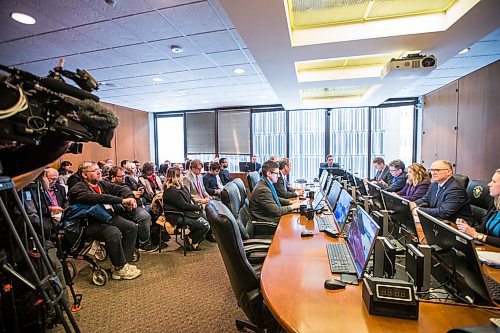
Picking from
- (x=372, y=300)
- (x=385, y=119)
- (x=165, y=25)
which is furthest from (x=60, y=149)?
(x=385, y=119)

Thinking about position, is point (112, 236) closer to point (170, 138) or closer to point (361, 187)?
point (361, 187)

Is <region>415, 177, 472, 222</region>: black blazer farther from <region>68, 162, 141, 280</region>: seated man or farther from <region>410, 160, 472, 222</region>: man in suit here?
<region>68, 162, 141, 280</region>: seated man

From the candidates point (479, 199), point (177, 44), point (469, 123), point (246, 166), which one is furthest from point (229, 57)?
point (469, 123)

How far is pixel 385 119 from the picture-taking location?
24.7 feet

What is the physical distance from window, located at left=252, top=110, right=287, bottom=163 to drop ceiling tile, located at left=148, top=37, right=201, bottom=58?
15.3ft

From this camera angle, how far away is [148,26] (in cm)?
295

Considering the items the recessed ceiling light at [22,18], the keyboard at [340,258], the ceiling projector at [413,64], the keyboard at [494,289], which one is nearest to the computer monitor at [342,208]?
the keyboard at [340,258]

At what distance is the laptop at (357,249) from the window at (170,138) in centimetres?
794

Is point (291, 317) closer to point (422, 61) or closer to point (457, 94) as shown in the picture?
point (422, 61)

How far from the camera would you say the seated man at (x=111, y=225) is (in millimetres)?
2757

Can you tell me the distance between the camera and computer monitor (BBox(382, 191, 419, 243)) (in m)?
1.72

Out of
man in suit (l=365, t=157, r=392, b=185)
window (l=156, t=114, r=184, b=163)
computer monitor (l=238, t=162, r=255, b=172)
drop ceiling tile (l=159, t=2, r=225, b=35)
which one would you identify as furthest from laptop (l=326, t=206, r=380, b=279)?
window (l=156, t=114, r=184, b=163)

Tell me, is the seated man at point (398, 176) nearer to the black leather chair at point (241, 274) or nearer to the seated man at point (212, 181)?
the seated man at point (212, 181)

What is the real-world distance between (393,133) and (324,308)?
7.59 meters
